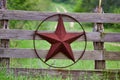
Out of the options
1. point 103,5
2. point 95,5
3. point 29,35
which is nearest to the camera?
point 29,35

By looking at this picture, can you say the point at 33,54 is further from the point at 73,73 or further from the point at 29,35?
the point at 73,73

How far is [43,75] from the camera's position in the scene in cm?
918

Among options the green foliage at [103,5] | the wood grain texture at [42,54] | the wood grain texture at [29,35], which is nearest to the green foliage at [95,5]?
the green foliage at [103,5]

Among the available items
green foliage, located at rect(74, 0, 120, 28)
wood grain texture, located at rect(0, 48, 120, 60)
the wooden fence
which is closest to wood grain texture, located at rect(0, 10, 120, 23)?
the wooden fence

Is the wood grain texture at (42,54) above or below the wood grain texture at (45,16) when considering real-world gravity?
below

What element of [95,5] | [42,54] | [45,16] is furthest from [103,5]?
[42,54]

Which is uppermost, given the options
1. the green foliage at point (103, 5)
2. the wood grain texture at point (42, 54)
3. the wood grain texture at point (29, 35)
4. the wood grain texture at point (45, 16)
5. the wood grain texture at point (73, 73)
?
the green foliage at point (103, 5)

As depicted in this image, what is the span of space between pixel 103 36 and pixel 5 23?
89.6 inches

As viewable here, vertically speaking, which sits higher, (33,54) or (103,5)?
(103,5)

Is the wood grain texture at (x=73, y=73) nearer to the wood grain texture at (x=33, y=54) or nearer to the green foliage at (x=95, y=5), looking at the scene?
the wood grain texture at (x=33, y=54)

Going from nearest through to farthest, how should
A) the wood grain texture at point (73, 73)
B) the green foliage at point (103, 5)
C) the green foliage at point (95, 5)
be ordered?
the wood grain texture at point (73, 73), the green foliage at point (103, 5), the green foliage at point (95, 5)

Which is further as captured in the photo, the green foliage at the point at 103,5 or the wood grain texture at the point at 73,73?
the green foliage at the point at 103,5

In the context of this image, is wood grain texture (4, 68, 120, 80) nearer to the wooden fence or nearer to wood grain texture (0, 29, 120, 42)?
the wooden fence

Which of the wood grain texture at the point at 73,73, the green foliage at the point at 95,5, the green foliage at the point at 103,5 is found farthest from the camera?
the green foliage at the point at 95,5
